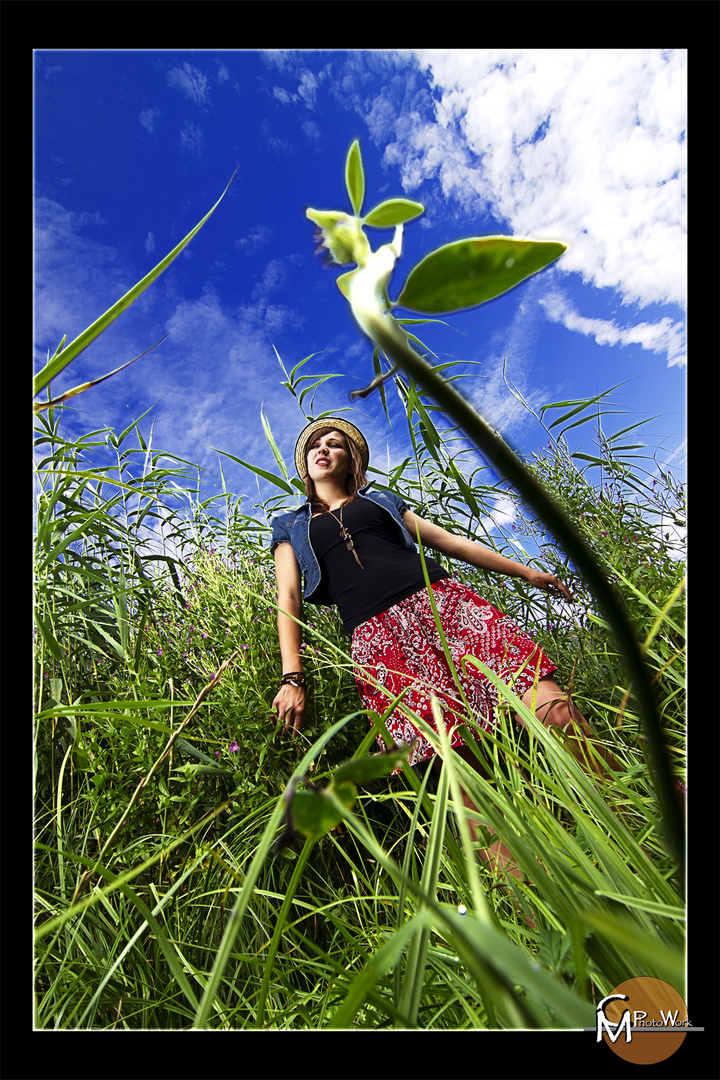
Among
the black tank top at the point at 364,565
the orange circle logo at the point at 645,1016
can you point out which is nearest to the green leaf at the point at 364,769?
the orange circle logo at the point at 645,1016

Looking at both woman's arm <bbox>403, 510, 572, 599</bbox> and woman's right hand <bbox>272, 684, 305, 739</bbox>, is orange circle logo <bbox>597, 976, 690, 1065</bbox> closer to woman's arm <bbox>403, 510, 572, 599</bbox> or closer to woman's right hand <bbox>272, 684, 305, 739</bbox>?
woman's right hand <bbox>272, 684, 305, 739</bbox>

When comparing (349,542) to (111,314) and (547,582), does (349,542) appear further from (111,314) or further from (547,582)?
(111,314)

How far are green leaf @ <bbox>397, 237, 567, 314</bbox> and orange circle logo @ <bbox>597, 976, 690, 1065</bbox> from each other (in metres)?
0.30

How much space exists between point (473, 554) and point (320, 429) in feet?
1.70

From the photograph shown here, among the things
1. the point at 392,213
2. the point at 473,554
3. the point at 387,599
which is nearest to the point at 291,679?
the point at 387,599

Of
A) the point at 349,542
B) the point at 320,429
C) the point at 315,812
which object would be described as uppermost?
the point at 320,429

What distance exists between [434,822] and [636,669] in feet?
0.71

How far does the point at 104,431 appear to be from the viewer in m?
1.23

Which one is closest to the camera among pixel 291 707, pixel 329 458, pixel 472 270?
pixel 472 270

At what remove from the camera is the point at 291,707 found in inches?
35.3

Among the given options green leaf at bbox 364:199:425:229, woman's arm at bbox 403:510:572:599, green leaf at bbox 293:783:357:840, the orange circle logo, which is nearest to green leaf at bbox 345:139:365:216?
green leaf at bbox 364:199:425:229

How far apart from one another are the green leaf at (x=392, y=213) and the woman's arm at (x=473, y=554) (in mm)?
960
